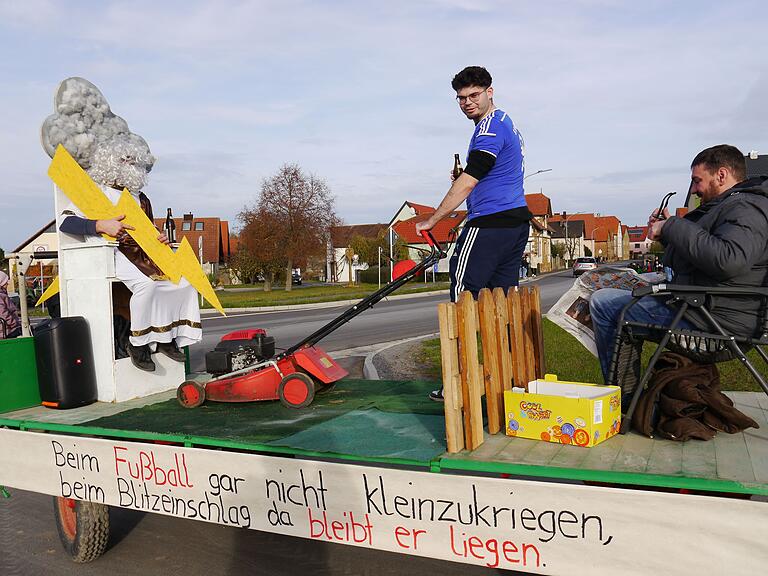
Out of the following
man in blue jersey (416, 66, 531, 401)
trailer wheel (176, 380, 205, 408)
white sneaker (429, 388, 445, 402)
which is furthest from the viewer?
trailer wheel (176, 380, 205, 408)

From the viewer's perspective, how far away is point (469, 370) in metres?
2.82

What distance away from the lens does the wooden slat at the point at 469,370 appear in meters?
2.78

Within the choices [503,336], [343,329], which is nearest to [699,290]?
[503,336]

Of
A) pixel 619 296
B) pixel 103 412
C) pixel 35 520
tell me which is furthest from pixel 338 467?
pixel 35 520

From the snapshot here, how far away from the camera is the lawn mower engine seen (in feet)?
15.4

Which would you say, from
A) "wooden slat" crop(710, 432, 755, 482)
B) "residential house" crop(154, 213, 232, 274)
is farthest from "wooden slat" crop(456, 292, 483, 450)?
"residential house" crop(154, 213, 232, 274)

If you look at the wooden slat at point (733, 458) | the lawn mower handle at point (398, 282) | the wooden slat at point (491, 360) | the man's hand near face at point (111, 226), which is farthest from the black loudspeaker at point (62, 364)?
the wooden slat at point (733, 458)

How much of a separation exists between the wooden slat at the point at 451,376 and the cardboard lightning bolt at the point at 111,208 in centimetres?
256

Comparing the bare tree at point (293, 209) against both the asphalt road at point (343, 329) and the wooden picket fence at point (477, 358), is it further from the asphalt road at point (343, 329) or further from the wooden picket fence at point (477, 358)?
the wooden picket fence at point (477, 358)

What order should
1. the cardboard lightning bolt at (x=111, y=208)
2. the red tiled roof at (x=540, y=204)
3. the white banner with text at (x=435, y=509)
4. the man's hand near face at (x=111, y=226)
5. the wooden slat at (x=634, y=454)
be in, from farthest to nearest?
the red tiled roof at (x=540, y=204) < the cardboard lightning bolt at (x=111, y=208) < the man's hand near face at (x=111, y=226) < the wooden slat at (x=634, y=454) < the white banner with text at (x=435, y=509)

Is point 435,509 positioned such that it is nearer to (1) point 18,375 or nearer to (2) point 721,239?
(2) point 721,239

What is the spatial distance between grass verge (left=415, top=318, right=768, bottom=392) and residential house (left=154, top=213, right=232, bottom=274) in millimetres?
66393

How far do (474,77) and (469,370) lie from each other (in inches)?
79.3

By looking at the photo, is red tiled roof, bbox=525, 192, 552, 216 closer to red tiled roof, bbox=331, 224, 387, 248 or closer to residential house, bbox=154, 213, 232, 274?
red tiled roof, bbox=331, 224, 387, 248
